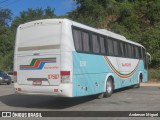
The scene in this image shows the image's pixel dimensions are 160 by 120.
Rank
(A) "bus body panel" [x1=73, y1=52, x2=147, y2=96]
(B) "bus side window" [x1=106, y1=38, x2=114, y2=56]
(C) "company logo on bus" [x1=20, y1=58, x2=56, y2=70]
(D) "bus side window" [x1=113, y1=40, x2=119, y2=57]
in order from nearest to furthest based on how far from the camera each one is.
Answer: (C) "company logo on bus" [x1=20, y1=58, x2=56, y2=70] < (A) "bus body panel" [x1=73, y1=52, x2=147, y2=96] < (B) "bus side window" [x1=106, y1=38, x2=114, y2=56] < (D) "bus side window" [x1=113, y1=40, x2=119, y2=57]

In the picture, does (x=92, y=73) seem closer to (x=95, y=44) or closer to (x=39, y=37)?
(x=95, y=44)

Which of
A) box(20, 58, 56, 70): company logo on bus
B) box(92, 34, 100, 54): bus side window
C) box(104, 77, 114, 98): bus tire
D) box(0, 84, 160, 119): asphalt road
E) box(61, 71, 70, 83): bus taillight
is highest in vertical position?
box(92, 34, 100, 54): bus side window

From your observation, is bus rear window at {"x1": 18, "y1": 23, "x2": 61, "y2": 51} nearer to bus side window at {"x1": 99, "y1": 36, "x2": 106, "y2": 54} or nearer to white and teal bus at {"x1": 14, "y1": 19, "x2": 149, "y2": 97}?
white and teal bus at {"x1": 14, "y1": 19, "x2": 149, "y2": 97}

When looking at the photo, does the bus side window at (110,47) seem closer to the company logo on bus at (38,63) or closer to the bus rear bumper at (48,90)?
the company logo on bus at (38,63)

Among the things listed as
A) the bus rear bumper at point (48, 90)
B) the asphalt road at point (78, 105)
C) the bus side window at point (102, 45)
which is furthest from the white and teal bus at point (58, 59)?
the asphalt road at point (78, 105)

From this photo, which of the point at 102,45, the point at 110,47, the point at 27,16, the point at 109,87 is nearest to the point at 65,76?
the point at 102,45

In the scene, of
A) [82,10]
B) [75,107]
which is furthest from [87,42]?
[82,10]

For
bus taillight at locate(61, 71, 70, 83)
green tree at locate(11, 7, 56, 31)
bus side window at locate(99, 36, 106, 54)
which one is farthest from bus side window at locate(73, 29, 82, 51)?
green tree at locate(11, 7, 56, 31)

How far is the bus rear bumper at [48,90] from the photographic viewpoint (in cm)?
1320

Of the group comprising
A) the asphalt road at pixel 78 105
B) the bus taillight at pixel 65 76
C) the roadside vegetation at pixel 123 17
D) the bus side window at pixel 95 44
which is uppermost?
the roadside vegetation at pixel 123 17

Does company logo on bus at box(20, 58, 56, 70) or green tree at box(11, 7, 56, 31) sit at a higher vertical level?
green tree at box(11, 7, 56, 31)

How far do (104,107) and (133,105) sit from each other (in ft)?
4.28

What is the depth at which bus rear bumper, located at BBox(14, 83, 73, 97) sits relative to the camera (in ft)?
43.3

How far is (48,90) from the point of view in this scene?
13.5m
